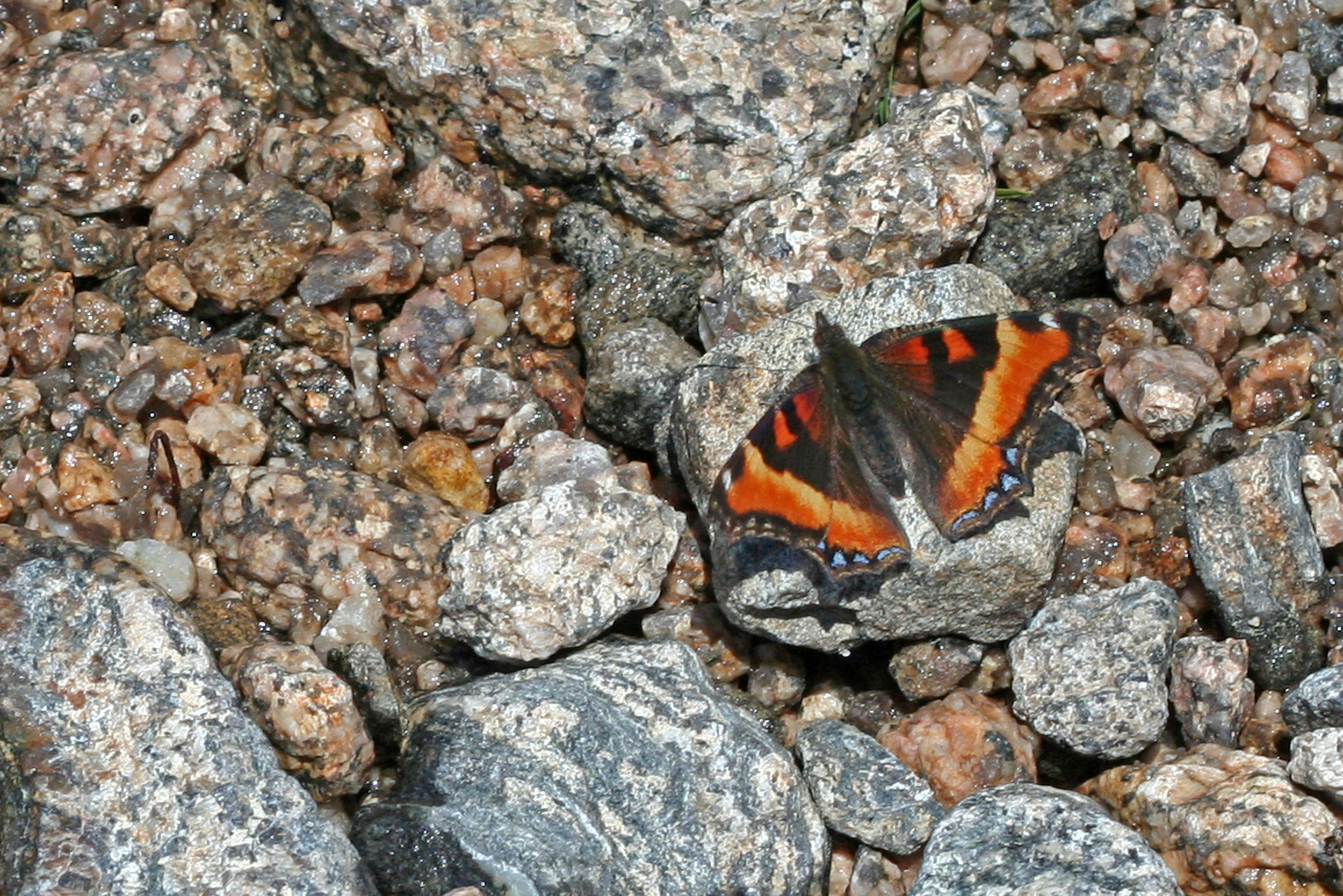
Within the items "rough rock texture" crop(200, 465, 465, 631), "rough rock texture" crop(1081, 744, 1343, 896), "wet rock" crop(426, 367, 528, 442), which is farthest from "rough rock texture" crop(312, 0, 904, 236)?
"rough rock texture" crop(1081, 744, 1343, 896)

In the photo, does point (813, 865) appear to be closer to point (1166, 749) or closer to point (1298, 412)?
point (1166, 749)

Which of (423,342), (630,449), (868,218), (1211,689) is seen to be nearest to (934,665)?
(1211,689)

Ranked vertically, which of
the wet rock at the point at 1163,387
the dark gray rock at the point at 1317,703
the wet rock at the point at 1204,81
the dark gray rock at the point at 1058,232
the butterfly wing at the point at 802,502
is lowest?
the dark gray rock at the point at 1317,703

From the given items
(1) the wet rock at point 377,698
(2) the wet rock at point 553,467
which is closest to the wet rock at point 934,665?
(2) the wet rock at point 553,467

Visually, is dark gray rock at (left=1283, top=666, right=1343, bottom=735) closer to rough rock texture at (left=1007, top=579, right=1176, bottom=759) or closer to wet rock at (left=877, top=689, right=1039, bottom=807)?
rough rock texture at (left=1007, top=579, right=1176, bottom=759)

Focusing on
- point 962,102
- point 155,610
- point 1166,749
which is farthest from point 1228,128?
point 155,610

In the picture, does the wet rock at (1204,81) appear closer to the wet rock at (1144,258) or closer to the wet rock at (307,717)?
the wet rock at (1144,258)
